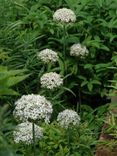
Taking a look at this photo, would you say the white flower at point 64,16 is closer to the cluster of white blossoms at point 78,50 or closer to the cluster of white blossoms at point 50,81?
the cluster of white blossoms at point 78,50

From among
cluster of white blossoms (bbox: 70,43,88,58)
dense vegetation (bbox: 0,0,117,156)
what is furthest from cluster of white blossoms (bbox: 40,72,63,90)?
cluster of white blossoms (bbox: 70,43,88,58)

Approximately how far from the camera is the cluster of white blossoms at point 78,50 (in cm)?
525

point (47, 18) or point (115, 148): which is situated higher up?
point (47, 18)

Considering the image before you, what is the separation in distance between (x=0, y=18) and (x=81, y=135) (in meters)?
1.89

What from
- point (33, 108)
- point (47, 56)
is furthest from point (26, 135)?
point (47, 56)

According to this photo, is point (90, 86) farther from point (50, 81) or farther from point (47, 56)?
point (50, 81)

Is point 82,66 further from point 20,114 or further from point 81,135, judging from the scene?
point 20,114

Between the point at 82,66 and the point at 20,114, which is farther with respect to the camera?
the point at 82,66

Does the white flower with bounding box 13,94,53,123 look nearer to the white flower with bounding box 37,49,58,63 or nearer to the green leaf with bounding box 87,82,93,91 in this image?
the white flower with bounding box 37,49,58,63

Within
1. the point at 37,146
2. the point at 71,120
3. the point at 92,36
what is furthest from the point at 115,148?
the point at 92,36

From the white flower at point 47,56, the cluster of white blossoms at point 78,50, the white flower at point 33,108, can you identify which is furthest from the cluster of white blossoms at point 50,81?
the white flower at point 33,108

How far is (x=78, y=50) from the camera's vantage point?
5.26 metres

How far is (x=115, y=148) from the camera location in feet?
13.4

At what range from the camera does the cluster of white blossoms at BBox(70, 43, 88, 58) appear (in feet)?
17.2
